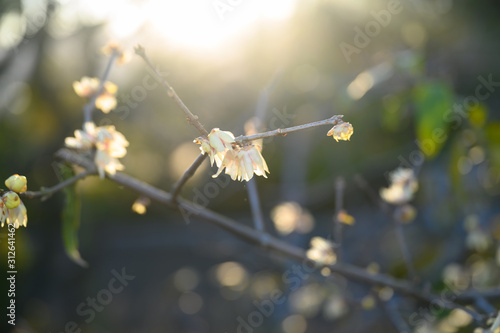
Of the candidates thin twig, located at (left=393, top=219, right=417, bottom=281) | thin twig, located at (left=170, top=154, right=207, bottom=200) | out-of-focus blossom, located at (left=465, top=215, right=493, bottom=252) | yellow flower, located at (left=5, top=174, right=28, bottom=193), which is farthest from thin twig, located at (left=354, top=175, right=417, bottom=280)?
yellow flower, located at (left=5, top=174, right=28, bottom=193)

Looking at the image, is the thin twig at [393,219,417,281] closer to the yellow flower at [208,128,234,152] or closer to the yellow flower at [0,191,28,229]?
the yellow flower at [208,128,234,152]

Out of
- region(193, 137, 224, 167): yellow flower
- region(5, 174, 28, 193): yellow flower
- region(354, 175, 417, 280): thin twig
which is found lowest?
region(5, 174, 28, 193): yellow flower

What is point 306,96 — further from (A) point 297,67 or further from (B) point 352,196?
(B) point 352,196

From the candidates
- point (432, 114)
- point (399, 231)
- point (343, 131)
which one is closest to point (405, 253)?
point (399, 231)

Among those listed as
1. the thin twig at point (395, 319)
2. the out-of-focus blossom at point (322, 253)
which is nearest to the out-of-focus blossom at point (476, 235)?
the thin twig at point (395, 319)

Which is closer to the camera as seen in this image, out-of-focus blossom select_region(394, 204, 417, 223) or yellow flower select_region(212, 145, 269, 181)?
yellow flower select_region(212, 145, 269, 181)

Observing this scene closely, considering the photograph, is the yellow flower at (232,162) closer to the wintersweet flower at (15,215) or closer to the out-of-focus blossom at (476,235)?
the wintersweet flower at (15,215)
